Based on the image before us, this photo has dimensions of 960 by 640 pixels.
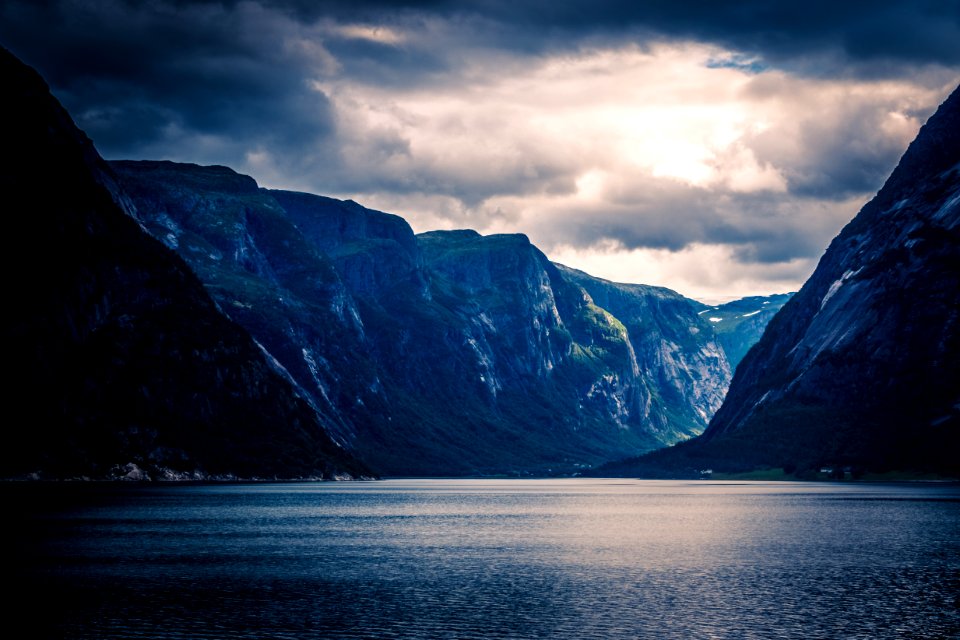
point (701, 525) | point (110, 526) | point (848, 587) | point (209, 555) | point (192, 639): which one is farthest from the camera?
point (701, 525)

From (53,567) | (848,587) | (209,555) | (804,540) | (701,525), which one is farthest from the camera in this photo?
(701,525)

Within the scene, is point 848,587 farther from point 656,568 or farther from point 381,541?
point 381,541

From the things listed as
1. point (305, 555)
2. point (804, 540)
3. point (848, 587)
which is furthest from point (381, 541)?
point (848, 587)

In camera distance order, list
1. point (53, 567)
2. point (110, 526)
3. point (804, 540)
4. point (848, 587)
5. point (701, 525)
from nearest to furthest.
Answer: point (848, 587) → point (53, 567) → point (804, 540) → point (110, 526) → point (701, 525)

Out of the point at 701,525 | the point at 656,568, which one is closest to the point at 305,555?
the point at 656,568

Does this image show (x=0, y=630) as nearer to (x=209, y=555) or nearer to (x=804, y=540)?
(x=209, y=555)

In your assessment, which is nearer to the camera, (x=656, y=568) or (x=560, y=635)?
(x=560, y=635)
